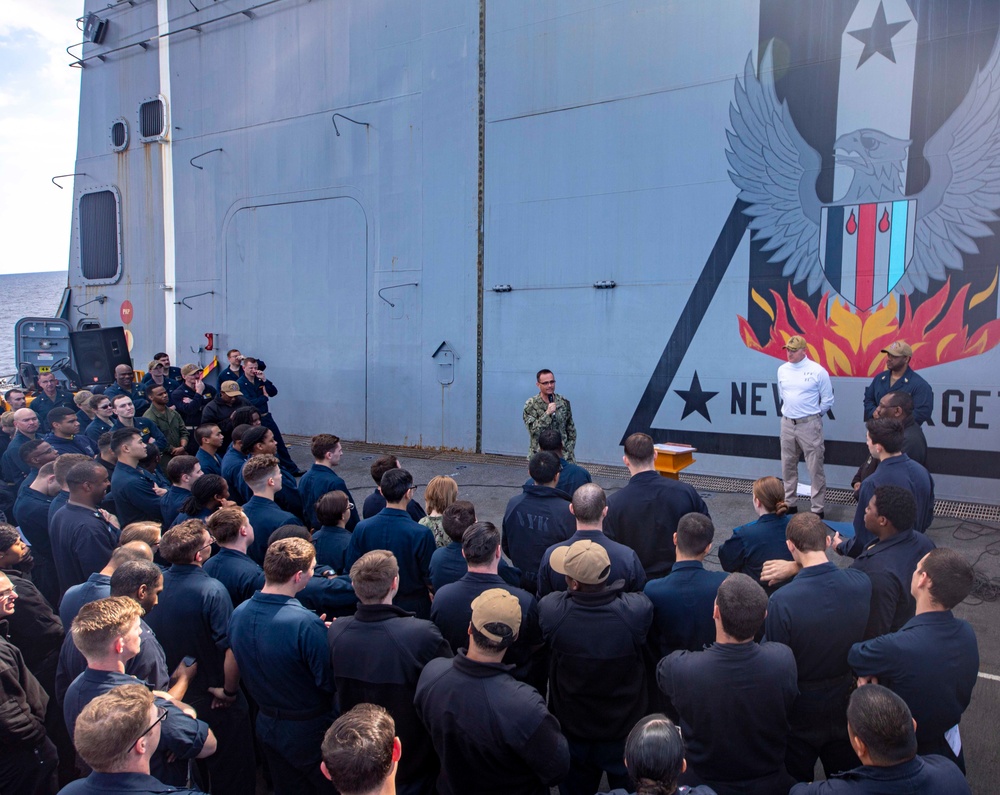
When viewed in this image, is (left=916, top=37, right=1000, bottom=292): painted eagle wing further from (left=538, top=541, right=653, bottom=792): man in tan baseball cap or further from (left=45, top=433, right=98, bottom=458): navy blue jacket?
(left=45, top=433, right=98, bottom=458): navy blue jacket

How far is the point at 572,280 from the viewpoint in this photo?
9.52 meters

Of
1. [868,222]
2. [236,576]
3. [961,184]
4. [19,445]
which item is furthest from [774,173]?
[19,445]

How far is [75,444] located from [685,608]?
585cm

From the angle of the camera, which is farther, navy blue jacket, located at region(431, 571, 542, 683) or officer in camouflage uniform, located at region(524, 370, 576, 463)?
officer in camouflage uniform, located at region(524, 370, 576, 463)

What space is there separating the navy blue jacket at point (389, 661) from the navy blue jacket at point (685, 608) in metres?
0.96

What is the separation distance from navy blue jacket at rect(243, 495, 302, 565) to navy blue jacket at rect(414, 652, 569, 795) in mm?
1985

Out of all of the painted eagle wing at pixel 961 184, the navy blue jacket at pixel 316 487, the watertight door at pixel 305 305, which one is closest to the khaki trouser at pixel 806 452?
the painted eagle wing at pixel 961 184

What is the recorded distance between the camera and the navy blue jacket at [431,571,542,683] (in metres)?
2.97

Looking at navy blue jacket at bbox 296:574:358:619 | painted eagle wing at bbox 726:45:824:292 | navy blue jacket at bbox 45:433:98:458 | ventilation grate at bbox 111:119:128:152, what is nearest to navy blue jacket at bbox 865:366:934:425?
painted eagle wing at bbox 726:45:824:292

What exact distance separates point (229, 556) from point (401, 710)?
1.32 metres

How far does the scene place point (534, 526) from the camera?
411 cm

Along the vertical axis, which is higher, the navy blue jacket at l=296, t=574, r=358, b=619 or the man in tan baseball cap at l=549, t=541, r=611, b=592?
the man in tan baseball cap at l=549, t=541, r=611, b=592

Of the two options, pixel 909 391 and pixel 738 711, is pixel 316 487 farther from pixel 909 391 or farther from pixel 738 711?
pixel 909 391

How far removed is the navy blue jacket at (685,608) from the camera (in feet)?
9.88
